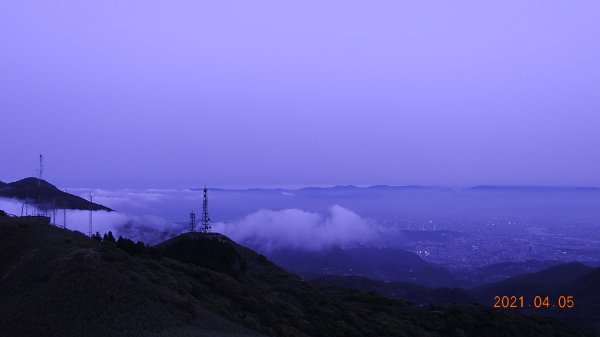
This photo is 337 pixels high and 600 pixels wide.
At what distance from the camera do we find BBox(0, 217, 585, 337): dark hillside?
65.5ft

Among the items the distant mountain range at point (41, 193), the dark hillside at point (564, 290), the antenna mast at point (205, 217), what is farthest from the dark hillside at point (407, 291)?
the distant mountain range at point (41, 193)

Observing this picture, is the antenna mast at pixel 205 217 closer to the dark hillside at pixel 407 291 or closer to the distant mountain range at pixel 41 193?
the dark hillside at pixel 407 291

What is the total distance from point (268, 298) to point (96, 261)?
42.0ft

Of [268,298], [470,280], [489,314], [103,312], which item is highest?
[103,312]

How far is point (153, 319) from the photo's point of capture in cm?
2048

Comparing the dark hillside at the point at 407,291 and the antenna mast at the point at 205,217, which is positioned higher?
the antenna mast at the point at 205,217

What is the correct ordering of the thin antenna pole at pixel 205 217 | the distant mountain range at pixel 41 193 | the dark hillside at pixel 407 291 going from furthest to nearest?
1. the distant mountain range at pixel 41 193
2. the dark hillside at pixel 407 291
3. the thin antenna pole at pixel 205 217

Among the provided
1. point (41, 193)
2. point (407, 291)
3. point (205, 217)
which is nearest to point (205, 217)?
point (205, 217)

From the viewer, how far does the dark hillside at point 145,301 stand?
65.5 feet

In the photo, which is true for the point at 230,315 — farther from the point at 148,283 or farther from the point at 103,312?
the point at 103,312

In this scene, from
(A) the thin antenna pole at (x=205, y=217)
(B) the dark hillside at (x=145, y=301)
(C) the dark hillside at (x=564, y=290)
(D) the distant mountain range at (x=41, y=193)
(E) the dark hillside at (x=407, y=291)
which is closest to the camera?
(B) the dark hillside at (x=145, y=301)

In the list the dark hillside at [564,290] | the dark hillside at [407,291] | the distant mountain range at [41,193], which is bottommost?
the dark hillside at [564,290]

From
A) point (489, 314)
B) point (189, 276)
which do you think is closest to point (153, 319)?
point (189, 276)

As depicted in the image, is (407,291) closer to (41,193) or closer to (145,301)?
(41,193)
